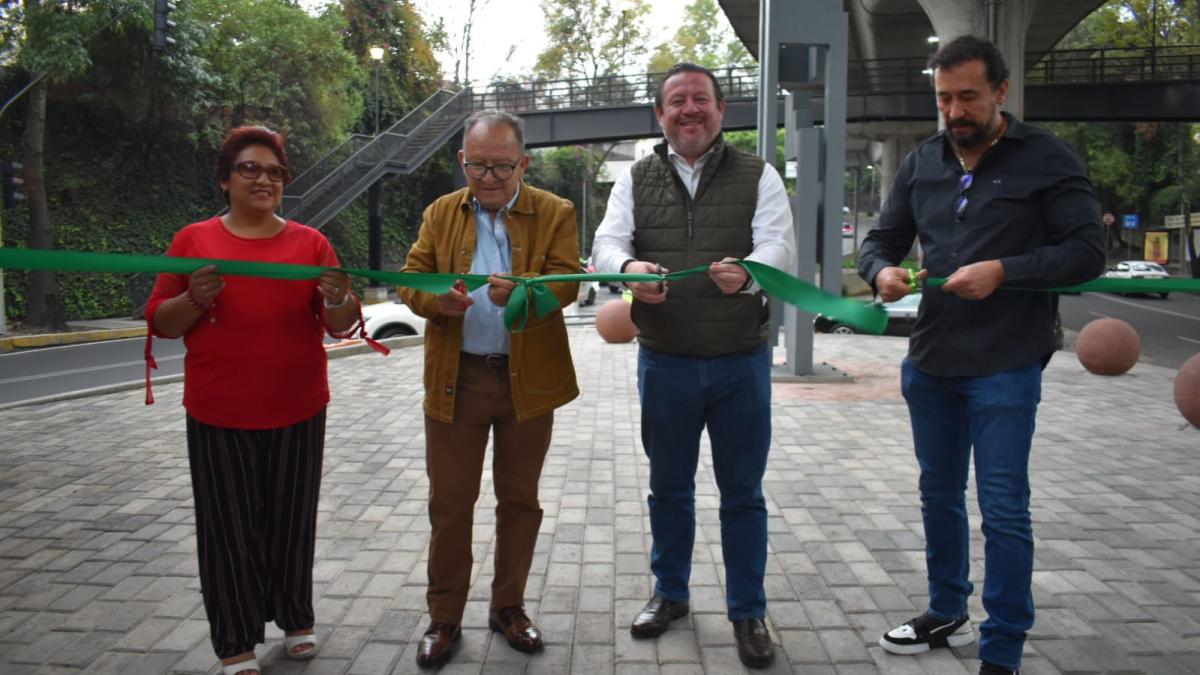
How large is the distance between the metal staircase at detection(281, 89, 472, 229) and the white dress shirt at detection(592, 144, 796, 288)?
22.9 m

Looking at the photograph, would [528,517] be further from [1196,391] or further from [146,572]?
[1196,391]

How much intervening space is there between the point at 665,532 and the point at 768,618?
63 centimetres

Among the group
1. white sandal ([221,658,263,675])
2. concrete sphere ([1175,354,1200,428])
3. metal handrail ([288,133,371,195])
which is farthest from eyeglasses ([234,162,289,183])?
metal handrail ([288,133,371,195])

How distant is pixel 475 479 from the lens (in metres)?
3.37

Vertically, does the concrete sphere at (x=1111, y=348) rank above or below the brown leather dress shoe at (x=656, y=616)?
above

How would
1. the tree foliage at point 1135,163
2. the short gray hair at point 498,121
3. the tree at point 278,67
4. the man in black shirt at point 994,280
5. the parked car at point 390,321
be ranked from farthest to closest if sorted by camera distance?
the tree foliage at point 1135,163 < the tree at point 278,67 < the parked car at point 390,321 < the short gray hair at point 498,121 < the man in black shirt at point 994,280

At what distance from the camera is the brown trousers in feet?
10.8

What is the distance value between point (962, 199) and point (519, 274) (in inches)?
64.9

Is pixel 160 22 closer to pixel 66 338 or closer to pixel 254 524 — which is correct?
pixel 66 338

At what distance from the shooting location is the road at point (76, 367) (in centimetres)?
1160

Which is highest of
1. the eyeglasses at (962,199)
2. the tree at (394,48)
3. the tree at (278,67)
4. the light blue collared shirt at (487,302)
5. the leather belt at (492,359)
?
the tree at (394,48)

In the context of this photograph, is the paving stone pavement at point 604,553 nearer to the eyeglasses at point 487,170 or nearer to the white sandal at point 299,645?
the white sandal at point 299,645

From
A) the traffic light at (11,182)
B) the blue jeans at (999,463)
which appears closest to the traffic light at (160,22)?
the traffic light at (11,182)

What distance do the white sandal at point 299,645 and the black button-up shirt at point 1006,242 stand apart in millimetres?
2569
